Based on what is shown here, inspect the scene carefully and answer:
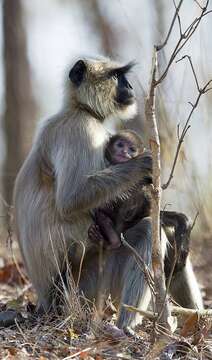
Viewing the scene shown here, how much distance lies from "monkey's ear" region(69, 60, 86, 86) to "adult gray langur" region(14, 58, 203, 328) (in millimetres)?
212

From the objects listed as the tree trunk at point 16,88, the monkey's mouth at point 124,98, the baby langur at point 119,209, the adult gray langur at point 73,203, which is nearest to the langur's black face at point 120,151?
the baby langur at point 119,209

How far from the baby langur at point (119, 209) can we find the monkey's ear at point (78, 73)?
1.51 ft

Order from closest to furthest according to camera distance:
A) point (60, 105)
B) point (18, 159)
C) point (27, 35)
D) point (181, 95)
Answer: point (60, 105) → point (181, 95) → point (18, 159) → point (27, 35)

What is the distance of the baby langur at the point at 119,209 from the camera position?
17.4 feet

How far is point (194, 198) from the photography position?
24.3 ft

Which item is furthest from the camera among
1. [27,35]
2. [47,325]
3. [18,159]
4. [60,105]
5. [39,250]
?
[27,35]

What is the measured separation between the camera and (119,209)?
5.50 metres

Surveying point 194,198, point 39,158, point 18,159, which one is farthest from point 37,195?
point 18,159

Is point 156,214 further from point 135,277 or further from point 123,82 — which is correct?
point 123,82

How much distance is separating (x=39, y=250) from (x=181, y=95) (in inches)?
100

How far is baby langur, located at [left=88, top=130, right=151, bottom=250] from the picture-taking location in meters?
5.30

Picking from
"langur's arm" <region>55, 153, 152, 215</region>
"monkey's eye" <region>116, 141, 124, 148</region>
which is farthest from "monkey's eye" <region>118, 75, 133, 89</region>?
"langur's arm" <region>55, 153, 152, 215</region>

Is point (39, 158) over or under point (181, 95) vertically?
under

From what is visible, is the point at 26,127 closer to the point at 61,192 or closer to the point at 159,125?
the point at 159,125
